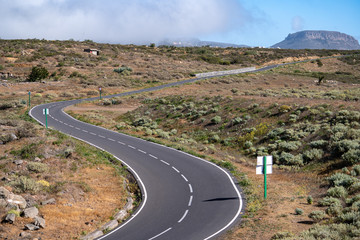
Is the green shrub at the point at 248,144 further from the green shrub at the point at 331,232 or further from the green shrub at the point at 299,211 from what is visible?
the green shrub at the point at 331,232

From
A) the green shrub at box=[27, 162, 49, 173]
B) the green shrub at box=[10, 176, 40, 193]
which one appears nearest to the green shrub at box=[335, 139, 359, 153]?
the green shrub at box=[10, 176, 40, 193]

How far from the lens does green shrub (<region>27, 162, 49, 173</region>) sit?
20.1 meters

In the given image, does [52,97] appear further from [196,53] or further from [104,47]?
[196,53]

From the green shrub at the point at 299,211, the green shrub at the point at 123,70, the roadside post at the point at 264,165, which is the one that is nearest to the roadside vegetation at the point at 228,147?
the green shrub at the point at 299,211

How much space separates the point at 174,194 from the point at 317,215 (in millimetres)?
7201

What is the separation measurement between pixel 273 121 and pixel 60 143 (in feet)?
64.5

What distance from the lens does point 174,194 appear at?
17.8m

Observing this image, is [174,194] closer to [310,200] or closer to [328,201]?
[310,200]

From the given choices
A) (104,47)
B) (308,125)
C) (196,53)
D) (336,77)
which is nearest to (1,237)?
(308,125)

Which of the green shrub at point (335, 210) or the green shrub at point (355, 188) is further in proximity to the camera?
the green shrub at point (355, 188)

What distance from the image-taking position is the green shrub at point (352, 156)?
19375mm

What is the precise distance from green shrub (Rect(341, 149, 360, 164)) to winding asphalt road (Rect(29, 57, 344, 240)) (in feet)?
22.0

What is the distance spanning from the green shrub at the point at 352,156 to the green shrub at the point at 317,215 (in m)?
7.04

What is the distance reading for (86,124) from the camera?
3806 cm
